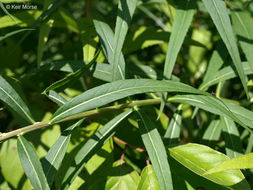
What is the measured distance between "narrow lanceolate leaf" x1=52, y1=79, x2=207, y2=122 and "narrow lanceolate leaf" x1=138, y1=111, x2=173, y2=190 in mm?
124

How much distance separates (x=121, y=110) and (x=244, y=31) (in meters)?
0.41

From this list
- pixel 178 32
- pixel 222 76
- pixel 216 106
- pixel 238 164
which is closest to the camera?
pixel 238 164

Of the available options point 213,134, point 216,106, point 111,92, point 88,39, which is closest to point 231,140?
point 213,134

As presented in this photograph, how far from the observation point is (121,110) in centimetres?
91

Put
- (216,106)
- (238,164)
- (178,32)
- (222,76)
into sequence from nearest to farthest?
(238,164) < (216,106) < (178,32) < (222,76)

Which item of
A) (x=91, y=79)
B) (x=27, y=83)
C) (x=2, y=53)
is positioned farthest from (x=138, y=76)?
(x=2, y=53)

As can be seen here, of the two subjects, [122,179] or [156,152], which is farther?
[122,179]

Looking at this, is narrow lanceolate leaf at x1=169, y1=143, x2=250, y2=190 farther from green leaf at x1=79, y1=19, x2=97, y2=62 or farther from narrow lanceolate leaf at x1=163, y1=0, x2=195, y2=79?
green leaf at x1=79, y1=19, x2=97, y2=62

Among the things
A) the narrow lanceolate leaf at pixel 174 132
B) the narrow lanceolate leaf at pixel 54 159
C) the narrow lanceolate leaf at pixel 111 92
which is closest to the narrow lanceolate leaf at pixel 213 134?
the narrow lanceolate leaf at pixel 174 132

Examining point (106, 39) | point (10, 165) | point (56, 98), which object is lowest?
point (10, 165)

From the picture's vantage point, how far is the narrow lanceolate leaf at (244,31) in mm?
810

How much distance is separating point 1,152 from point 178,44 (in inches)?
24.7

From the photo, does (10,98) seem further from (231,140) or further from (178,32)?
(231,140)

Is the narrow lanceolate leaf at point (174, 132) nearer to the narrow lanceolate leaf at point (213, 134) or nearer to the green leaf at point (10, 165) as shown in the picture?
the narrow lanceolate leaf at point (213, 134)
